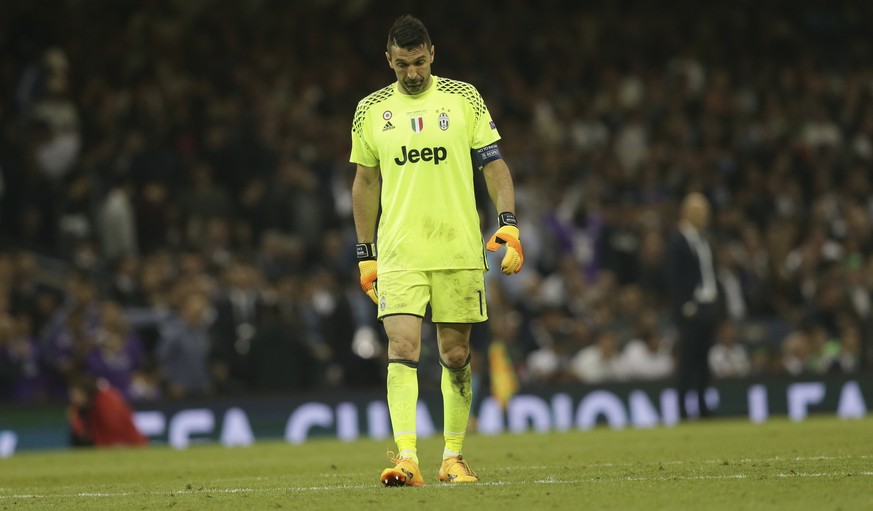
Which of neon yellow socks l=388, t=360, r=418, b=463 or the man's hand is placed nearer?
neon yellow socks l=388, t=360, r=418, b=463

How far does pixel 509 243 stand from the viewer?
7.70 m

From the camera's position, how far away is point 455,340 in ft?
25.6

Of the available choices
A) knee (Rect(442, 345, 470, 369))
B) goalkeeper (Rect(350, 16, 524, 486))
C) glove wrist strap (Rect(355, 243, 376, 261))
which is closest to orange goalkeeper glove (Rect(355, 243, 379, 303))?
glove wrist strap (Rect(355, 243, 376, 261))

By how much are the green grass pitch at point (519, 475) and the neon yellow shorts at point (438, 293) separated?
87cm

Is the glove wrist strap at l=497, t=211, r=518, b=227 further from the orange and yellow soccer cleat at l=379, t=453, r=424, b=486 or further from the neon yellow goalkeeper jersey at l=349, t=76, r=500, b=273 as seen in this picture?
the orange and yellow soccer cleat at l=379, t=453, r=424, b=486

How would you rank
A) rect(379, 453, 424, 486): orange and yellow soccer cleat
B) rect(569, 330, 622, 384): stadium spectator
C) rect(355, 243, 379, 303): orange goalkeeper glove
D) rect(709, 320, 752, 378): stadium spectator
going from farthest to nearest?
rect(709, 320, 752, 378): stadium spectator < rect(569, 330, 622, 384): stadium spectator < rect(355, 243, 379, 303): orange goalkeeper glove < rect(379, 453, 424, 486): orange and yellow soccer cleat

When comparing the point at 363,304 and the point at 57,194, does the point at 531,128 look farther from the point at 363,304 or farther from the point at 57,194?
the point at 57,194

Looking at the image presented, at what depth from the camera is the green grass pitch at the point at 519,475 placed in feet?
21.2

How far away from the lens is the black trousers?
584 inches

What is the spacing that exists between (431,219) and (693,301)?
7643mm

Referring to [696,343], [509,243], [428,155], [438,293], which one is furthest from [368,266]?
[696,343]

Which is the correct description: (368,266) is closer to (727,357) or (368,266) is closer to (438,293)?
(438,293)

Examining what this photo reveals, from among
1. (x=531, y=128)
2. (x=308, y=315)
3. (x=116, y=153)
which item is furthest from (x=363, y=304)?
(x=531, y=128)

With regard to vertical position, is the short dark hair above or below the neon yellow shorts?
above
